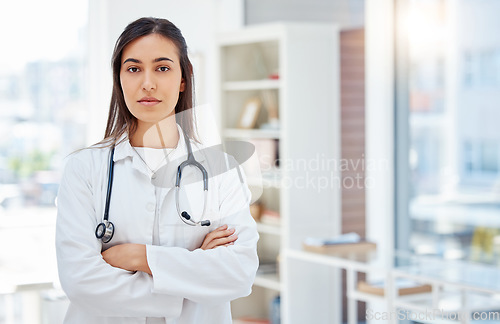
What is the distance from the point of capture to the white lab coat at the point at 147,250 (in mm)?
1396

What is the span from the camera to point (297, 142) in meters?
3.80

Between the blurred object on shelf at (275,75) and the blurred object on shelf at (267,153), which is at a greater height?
the blurred object on shelf at (275,75)

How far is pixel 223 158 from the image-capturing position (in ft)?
5.02

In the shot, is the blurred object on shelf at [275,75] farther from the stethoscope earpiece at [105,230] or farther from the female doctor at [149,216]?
the stethoscope earpiece at [105,230]

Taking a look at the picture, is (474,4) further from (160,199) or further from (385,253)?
(160,199)

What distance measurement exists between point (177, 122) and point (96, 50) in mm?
3062

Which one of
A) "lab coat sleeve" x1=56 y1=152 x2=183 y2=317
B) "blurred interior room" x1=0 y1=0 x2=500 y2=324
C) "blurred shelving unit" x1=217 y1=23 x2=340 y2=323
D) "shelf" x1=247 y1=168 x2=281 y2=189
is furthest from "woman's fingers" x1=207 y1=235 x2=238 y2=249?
"shelf" x1=247 y1=168 x2=281 y2=189

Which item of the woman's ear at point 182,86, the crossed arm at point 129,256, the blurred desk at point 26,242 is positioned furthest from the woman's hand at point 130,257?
the blurred desk at point 26,242

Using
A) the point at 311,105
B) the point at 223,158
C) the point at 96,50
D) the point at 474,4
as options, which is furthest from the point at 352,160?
the point at 223,158

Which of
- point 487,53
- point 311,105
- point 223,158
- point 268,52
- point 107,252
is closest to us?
point 107,252

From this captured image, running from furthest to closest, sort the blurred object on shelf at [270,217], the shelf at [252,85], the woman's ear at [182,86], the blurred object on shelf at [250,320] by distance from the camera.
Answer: the blurred object on shelf at [250,320] < the blurred object on shelf at [270,217] < the shelf at [252,85] < the woman's ear at [182,86]

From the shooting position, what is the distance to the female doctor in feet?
4.58

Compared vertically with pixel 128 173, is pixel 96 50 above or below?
above

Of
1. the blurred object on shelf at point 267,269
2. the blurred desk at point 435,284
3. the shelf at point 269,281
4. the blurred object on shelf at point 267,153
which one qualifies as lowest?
the shelf at point 269,281
